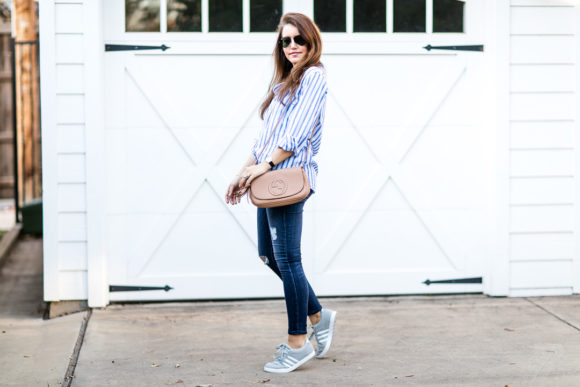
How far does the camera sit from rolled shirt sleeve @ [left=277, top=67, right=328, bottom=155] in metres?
3.83

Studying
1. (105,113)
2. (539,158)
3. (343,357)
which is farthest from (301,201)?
(539,158)

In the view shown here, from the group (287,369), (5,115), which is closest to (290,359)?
(287,369)

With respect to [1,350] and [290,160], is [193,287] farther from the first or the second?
[290,160]

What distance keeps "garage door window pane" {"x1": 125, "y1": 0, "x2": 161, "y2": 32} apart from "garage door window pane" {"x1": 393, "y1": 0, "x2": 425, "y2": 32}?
1570 millimetres

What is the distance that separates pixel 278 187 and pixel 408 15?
224 cm

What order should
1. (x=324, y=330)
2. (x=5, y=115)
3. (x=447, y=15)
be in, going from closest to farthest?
(x=324, y=330)
(x=447, y=15)
(x=5, y=115)

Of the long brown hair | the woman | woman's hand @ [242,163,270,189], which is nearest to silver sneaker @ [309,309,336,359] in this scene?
the woman

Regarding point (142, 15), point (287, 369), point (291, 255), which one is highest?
point (142, 15)

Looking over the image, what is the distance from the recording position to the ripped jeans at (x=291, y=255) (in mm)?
3926

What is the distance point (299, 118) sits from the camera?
383 cm

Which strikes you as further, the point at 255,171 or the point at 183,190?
the point at 183,190

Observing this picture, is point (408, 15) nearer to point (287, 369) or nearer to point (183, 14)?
point (183, 14)

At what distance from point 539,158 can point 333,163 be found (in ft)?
4.52

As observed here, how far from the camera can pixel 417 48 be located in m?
5.50
